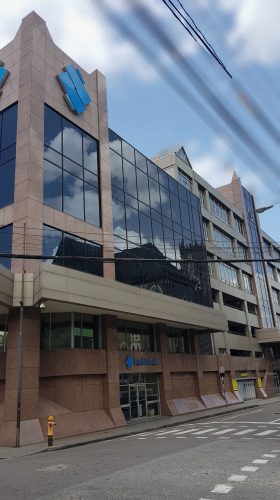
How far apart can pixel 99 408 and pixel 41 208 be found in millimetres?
11495

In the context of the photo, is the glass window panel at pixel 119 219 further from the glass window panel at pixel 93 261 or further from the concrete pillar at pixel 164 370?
the concrete pillar at pixel 164 370

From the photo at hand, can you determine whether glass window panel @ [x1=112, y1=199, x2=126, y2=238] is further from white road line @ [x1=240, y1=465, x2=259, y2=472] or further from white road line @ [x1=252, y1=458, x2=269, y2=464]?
white road line @ [x1=240, y1=465, x2=259, y2=472]

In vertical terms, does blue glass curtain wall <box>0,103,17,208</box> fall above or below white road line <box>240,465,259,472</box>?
above

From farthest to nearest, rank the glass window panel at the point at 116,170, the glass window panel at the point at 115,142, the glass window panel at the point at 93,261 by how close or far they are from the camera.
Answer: the glass window panel at the point at 115,142
the glass window panel at the point at 116,170
the glass window panel at the point at 93,261

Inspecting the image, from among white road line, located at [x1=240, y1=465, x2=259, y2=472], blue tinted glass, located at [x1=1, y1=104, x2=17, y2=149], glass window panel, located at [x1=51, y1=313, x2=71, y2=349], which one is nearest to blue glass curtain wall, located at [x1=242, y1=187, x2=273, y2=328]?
glass window panel, located at [x1=51, y1=313, x2=71, y2=349]

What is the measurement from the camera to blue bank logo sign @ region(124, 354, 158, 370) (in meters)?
26.2

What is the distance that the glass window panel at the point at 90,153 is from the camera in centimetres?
2759

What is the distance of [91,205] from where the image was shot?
26.9 m

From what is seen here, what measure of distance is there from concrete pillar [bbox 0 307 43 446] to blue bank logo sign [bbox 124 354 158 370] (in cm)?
722

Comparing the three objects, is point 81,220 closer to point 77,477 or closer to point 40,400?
point 40,400

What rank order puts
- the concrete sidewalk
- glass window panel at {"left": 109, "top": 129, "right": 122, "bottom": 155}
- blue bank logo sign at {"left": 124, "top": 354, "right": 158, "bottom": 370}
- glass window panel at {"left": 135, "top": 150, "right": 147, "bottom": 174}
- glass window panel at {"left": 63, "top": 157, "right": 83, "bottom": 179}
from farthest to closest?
glass window panel at {"left": 135, "top": 150, "right": 147, "bottom": 174}, glass window panel at {"left": 109, "top": 129, "right": 122, "bottom": 155}, blue bank logo sign at {"left": 124, "top": 354, "right": 158, "bottom": 370}, glass window panel at {"left": 63, "top": 157, "right": 83, "bottom": 179}, the concrete sidewalk

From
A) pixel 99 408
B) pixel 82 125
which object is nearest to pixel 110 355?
pixel 99 408

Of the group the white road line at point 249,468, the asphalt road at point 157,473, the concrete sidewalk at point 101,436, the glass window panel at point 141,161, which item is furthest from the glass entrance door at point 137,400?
the white road line at point 249,468

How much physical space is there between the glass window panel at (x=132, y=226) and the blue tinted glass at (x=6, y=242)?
9.02 m
